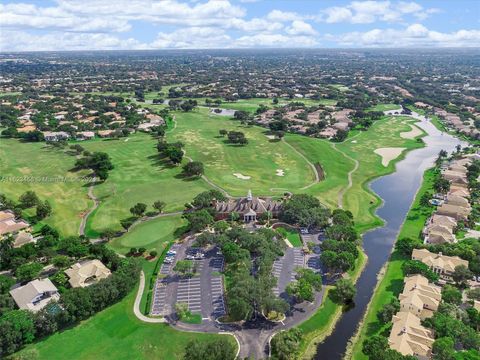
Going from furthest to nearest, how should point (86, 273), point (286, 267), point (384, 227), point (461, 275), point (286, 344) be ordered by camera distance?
point (384, 227) → point (286, 267) → point (86, 273) → point (461, 275) → point (286, 344)

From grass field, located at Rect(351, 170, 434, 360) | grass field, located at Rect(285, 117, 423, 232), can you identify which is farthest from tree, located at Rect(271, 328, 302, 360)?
grass field, located at Rect(285, 117, 423, 232)

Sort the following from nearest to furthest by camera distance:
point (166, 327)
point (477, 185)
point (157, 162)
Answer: point (166, 327) → point (477, 185) → point (157, 162)

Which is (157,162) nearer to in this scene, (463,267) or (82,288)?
(82,288)

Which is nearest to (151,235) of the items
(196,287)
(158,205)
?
(158,205)

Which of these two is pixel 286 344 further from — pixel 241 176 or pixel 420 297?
pixel 241 176

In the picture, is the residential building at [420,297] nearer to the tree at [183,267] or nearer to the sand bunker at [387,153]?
the tree at [183,267]

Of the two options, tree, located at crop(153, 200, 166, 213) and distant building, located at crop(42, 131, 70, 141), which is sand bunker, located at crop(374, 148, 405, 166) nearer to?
tree, located at crop(153, 200, 166, 213)

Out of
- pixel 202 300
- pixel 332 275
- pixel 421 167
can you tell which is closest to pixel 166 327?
pixel 202 300
